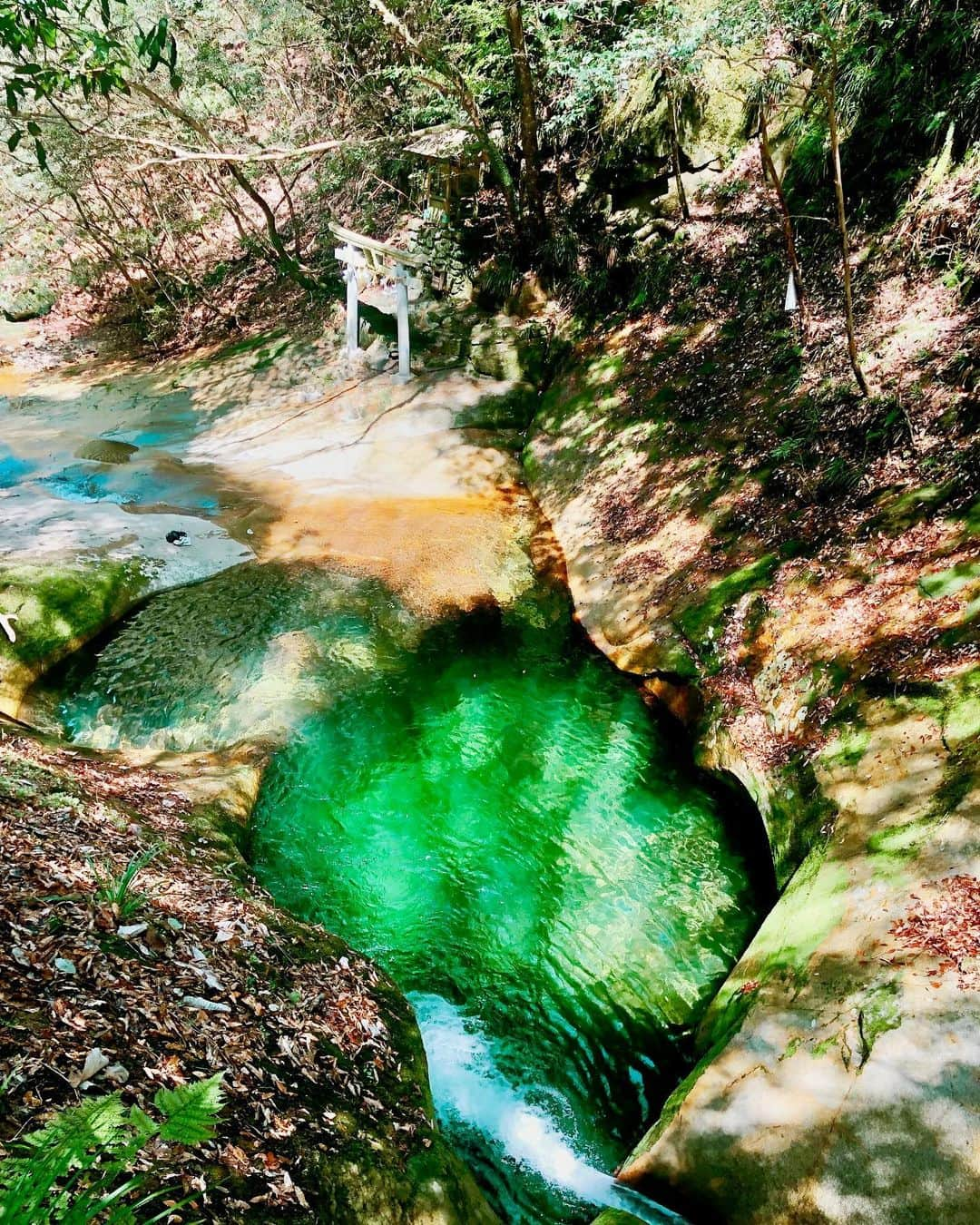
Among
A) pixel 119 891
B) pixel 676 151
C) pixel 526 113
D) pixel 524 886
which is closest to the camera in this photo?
pixel 119 891

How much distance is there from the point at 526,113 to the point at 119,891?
45.5ft

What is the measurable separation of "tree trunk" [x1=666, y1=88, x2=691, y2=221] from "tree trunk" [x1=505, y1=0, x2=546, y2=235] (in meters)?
2.36

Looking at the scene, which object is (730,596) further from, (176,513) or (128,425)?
(128,425)

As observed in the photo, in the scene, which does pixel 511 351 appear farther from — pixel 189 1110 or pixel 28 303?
pixel 28 303

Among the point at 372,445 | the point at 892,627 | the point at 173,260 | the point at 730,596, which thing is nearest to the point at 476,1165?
the point at 892,627

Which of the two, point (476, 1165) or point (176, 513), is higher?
point (176, 513)

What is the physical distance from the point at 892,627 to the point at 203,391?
14.4 metres

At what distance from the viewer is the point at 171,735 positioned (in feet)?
22.6

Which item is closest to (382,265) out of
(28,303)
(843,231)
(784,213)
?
(784,213)

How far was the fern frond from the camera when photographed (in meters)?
1.89

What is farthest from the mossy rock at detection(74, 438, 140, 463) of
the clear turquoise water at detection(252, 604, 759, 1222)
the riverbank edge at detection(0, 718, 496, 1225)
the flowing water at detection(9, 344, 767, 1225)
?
the clear turquoise water at detection(252, 604, 759, 1222)

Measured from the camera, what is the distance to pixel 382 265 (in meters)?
13.7

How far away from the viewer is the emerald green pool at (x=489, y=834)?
421 centimetres

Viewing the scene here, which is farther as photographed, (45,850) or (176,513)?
(176,513)
